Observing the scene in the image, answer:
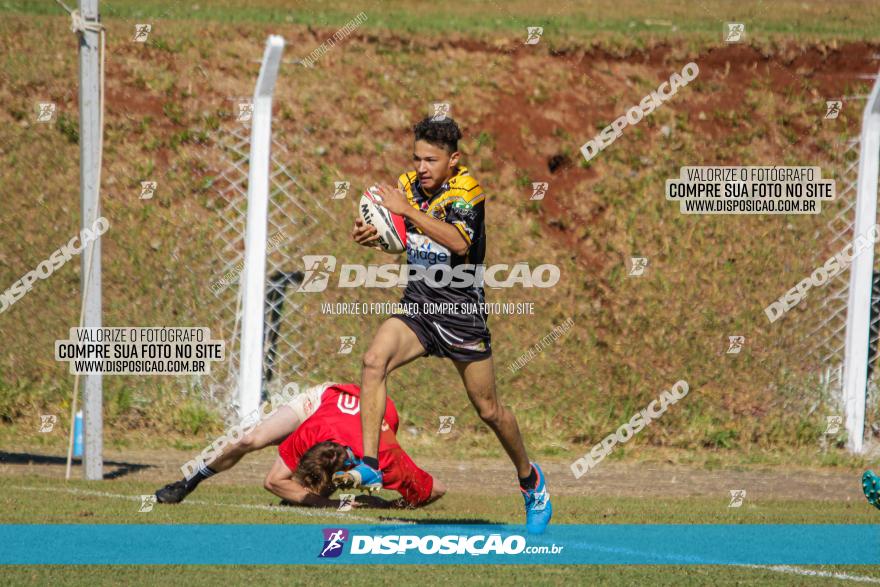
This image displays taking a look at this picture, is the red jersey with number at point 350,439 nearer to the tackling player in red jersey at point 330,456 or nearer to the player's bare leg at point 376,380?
the tackling player in red jersey at point 330,456

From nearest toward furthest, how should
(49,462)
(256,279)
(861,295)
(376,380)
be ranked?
1. (376,380)
2. (49,462)
3. (256,279)
4. (861,295)

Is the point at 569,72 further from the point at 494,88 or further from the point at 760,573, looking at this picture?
the point at 760,573

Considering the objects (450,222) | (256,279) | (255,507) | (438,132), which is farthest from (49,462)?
(438,132)

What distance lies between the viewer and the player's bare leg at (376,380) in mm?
6535

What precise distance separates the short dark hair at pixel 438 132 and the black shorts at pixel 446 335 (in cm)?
104

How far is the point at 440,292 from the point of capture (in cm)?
718

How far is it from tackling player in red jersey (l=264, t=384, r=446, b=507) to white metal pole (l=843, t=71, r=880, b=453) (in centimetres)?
527

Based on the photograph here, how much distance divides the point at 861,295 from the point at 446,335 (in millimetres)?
6067

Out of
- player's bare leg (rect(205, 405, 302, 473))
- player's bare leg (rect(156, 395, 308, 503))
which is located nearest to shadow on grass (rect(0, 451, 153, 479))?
player's bare leg (rect(156, 395, 308, 503))

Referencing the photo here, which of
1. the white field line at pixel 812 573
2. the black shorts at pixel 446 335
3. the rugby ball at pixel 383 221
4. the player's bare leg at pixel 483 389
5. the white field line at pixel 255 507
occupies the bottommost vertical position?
the white field line at pixel 255 507

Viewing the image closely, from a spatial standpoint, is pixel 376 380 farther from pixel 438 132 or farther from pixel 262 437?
pixel 438 132

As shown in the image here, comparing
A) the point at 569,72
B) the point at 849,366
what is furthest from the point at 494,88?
the point at 849,366

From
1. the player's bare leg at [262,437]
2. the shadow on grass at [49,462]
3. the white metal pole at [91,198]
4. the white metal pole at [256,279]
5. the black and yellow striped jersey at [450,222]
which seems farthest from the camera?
the white metal pole at [256,279]

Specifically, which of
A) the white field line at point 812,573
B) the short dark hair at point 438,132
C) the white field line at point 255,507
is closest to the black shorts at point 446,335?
the short dark hair at point 438,132
